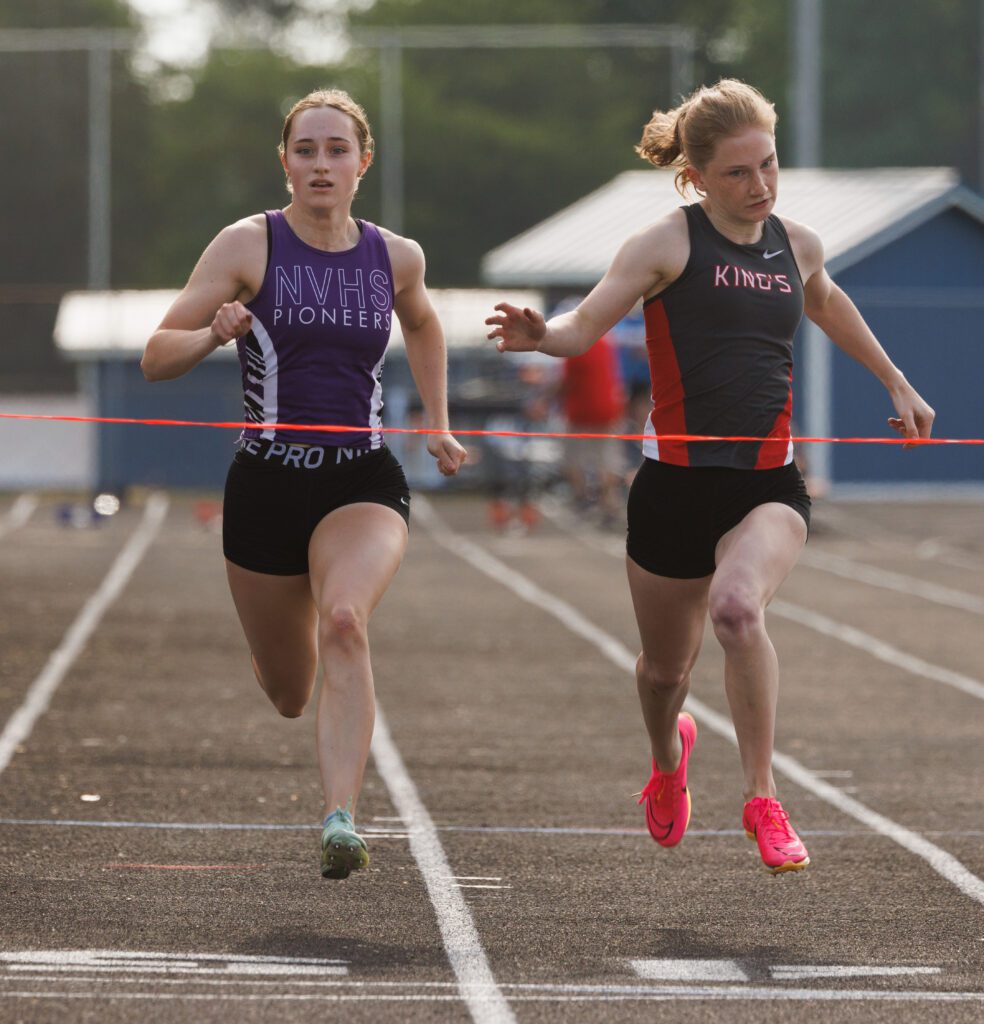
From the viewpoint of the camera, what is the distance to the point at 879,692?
12812mm

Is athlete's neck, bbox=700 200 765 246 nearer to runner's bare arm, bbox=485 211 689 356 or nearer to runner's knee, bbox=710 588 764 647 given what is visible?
runner's bare arm, bbox=485 211 689 356

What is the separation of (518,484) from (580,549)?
22.2 ft

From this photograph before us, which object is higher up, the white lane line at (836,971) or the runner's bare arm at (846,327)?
the runner's bare arm at (846,327)

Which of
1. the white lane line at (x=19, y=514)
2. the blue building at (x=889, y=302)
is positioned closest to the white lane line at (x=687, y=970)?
the white lane line at (x=19, y=514)

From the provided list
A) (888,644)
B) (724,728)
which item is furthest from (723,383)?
(888,644)

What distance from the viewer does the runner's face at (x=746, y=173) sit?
19.7 ft

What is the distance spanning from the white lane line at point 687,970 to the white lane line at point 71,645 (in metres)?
4.31

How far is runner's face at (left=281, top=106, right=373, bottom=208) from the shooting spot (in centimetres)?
603

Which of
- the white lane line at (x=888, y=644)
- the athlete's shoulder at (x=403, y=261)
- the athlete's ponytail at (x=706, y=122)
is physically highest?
the athlete's ponytail at (x=706, y=122)

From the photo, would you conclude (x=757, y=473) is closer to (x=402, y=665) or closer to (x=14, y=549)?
(x=402, y=665)

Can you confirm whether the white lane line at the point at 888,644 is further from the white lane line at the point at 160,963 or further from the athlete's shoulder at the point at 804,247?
the white lane line at the point at 160,963

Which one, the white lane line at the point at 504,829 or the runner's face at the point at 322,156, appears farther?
the white lane line at the point at 504,829

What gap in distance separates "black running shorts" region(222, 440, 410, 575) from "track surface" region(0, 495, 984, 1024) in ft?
3.21

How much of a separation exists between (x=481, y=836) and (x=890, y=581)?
44.2ft
